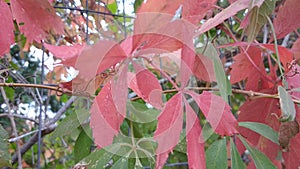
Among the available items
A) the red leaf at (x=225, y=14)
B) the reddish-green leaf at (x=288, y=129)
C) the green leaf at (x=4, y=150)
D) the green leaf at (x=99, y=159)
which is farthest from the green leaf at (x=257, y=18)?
the green leaf at (x=4, y=150)

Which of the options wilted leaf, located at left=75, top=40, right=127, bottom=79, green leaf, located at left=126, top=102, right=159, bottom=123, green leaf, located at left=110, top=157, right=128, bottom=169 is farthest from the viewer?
green leaf, located at left=126, top=102, right=159, bottom=123

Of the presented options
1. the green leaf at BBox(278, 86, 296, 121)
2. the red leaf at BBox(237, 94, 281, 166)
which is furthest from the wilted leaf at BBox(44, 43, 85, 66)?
the red leaf at BBox(237, 94, 281, 166)

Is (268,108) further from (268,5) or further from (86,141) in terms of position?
(86,141)

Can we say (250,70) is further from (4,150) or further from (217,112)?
(4,150)

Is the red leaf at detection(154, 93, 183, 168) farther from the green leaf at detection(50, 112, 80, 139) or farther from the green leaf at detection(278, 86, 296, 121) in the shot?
the green leaf at detection(50, 112, 80, 139)

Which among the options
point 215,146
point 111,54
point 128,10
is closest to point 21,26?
point 111,54

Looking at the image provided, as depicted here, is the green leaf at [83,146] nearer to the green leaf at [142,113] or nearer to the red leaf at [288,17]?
the green leaf at [142,113]

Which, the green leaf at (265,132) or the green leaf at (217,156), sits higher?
the green leaf at (265,132)
